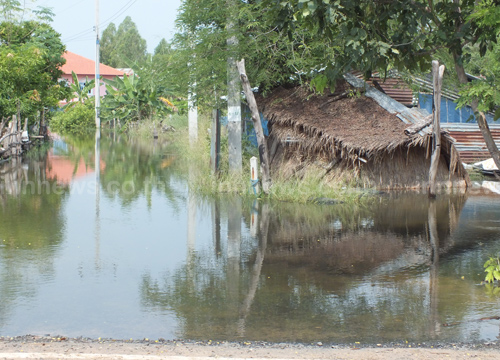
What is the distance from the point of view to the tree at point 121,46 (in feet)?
280

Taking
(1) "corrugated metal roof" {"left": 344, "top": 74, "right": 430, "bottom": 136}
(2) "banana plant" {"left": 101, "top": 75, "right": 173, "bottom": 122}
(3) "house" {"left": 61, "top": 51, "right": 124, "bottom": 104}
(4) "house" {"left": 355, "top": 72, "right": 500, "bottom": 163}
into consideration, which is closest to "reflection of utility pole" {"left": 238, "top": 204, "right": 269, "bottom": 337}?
(1) "corrugated metal roof" {"left": 344, "top": 74, "right": 430, "bottom": 136}

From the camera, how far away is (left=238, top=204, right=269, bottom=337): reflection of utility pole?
659cm

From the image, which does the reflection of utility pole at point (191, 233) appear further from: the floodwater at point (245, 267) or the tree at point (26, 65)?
the tree at point (26, 65)

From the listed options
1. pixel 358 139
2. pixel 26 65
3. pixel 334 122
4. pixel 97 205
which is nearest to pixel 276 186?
pixel 358 139

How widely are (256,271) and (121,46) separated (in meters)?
79.4

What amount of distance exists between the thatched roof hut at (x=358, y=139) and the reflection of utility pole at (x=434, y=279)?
9.40 feet

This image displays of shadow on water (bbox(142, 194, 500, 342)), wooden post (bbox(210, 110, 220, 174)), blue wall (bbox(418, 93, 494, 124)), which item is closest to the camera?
shadow on water (bbox(142, 194, 500, 342))

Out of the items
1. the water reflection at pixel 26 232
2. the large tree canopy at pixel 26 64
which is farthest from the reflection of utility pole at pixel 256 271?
the large tree canopy at pixel 26 64

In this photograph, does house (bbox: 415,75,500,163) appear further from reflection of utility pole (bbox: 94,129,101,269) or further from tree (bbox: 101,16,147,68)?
tree (bbox: 101,16,147,68)

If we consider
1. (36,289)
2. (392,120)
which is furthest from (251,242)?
(392,120)

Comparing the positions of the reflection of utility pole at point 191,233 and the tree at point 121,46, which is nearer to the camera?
the reflection of utility pole at point 191,233

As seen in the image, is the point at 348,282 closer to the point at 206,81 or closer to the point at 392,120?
the point at 392,120

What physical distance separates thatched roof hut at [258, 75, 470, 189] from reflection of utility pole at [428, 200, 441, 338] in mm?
2864

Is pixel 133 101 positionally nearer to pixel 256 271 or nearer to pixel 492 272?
pixel 256 271
